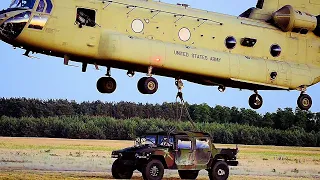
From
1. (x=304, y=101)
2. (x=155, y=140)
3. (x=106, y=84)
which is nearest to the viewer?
(x=106, y=84)

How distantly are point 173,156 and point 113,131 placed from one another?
40.6m

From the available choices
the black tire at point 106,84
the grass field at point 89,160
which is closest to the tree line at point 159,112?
the grass field at point 89,160

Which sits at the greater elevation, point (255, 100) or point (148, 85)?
point (148, 85)

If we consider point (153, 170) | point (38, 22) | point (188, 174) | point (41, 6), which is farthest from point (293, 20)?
point (38, 22)

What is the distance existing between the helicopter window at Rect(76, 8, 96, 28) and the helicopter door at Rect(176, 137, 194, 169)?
277 inches

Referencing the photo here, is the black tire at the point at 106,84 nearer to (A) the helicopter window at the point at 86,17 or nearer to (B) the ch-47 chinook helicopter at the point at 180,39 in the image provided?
(B) the ch-47 chinook helicopter at the point at 180,39

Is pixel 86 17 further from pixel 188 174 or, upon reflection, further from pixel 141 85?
pixel 188 174

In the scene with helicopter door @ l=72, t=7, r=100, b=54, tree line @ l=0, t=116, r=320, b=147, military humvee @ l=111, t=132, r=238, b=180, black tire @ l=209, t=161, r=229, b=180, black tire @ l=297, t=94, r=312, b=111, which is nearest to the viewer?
helicopter door @ l=72, t=7, r=100, b=54

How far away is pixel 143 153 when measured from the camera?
3491 centimetres

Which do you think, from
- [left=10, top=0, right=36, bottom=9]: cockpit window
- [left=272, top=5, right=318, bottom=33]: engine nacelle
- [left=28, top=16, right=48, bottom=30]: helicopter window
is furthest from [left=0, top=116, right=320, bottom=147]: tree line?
[left=28, top=16, right=48, bottom=30]: helicopter window

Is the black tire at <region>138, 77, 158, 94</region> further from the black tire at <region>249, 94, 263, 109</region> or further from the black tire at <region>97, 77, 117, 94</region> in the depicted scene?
the black tire at <region>249, 94, 263, 109</region>

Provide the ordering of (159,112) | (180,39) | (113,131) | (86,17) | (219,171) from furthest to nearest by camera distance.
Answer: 1. (113,131)
2. (159,112)
3. (219,171)
4. (180,39)
5. (86,17)

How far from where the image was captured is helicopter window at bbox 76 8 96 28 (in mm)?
31344

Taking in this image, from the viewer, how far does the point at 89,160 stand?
167ft
